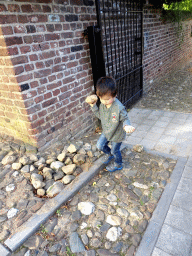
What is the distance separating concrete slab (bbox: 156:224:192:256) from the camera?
1.64m

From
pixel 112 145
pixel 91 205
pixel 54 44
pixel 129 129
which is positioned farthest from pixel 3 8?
pixel 91 205

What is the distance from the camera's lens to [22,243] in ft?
5.74

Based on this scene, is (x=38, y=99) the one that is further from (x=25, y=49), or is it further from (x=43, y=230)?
(x=43, y=230)

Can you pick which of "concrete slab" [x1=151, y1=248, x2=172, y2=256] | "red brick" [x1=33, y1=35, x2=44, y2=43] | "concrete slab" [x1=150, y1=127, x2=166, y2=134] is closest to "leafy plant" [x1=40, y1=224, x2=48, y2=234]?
"concrete slab" [x1=151, y1=248, x2=172, y2=256]

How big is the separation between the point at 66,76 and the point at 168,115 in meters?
2.45

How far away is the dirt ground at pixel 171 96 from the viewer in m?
4.53

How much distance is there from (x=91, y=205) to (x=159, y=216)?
743 millimetres

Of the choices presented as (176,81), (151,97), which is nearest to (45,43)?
(151,97)

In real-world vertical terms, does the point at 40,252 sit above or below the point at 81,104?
below

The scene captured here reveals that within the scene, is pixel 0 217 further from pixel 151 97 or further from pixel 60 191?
pixel 151 97

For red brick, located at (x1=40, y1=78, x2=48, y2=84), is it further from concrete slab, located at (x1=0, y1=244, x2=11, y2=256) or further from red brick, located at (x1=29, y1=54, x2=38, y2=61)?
concrete slab, located at (x1=0, y1=244, x2=11, y2=256)

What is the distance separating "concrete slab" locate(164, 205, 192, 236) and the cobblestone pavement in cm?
19

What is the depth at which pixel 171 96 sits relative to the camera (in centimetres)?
516

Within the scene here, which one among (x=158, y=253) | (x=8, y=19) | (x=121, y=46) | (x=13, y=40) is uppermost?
(x=8, y=19)
